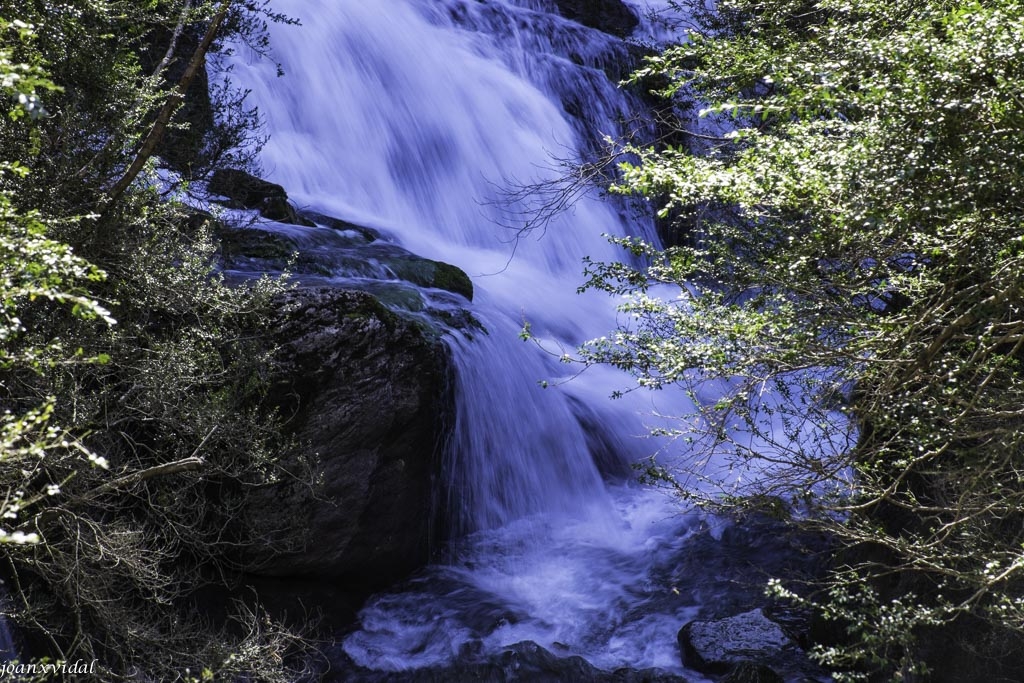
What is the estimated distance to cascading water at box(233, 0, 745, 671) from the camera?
27.6 ft

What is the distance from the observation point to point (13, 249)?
4.05m

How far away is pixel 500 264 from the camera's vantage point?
45.8 feet

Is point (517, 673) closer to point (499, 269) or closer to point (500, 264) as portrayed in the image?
point (499, 269)

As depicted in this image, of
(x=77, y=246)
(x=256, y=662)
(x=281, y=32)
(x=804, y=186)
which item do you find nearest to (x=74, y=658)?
(x=256, y=662)

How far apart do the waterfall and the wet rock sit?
10.5 inches

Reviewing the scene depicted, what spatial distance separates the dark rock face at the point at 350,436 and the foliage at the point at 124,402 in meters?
0.26

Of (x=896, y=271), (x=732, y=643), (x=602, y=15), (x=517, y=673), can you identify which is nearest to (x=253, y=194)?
(x=517, y=673)

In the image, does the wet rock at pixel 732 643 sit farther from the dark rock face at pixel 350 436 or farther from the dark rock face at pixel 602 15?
the dark rock face at pixel 602 15

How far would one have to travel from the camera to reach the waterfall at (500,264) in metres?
8.45

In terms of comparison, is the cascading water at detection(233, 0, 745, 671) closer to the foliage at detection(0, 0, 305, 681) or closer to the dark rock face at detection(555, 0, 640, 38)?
the dark rock face at detection(555, 0, 640, 38)

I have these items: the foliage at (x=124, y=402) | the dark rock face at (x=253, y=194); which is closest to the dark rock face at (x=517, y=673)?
the foliage at (x=124, y=402)

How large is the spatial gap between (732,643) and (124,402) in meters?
5.32

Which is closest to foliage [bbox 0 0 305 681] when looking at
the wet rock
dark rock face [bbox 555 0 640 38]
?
the wet rock

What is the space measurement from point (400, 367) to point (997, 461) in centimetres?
477
